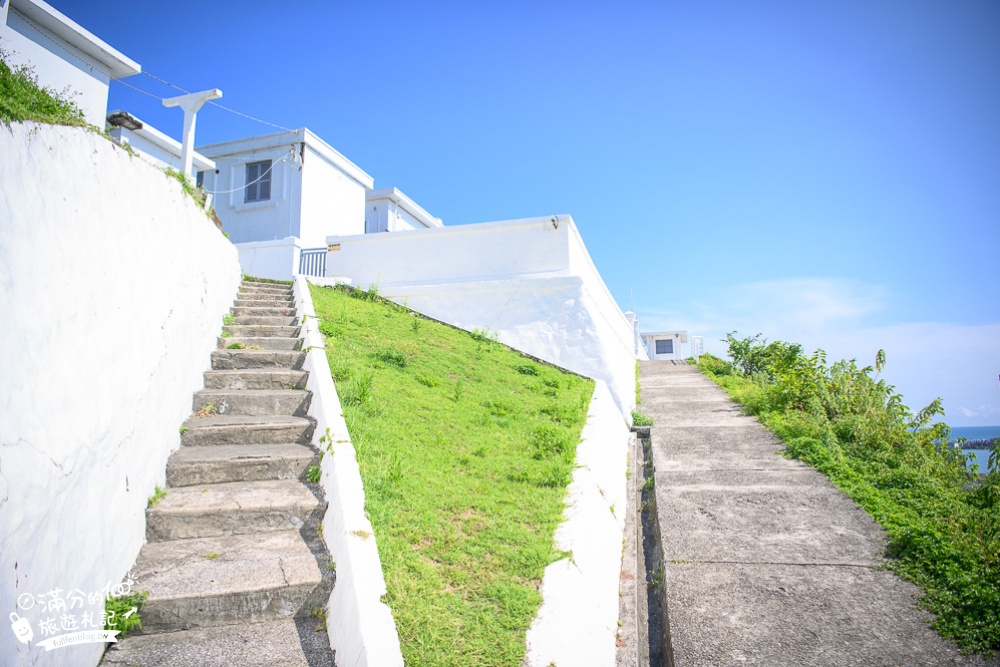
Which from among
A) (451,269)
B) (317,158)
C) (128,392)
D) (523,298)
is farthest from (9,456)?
(317,158)

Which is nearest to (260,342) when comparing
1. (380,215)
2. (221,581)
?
(221,581)

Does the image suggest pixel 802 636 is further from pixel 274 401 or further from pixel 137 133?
pixel 137 133

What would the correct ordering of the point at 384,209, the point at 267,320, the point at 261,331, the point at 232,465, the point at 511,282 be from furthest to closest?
the point at 384,209
the point at 511,282
the point at 267,320
the point at 261,331
the point at 232,465

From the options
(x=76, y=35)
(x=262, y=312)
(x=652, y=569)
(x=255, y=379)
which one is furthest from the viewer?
(x=76, y=35)

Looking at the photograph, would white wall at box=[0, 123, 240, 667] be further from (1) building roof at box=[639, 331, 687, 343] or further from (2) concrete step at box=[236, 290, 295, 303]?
(1) building roof at box=[639, 331, 687, 343]

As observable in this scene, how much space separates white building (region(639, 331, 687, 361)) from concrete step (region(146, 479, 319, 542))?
Answer: 28430 mm

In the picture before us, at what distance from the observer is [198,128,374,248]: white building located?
18344 mm

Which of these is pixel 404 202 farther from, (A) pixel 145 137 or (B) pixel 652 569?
(B) pixel 652 569

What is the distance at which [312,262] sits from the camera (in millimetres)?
13531

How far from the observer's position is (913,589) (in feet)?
13.1

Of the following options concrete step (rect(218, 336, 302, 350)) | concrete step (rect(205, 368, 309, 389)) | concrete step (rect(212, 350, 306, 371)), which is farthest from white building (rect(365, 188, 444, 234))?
concrete step (rect(205, 368, 309, 389))

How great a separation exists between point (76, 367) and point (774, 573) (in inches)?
188

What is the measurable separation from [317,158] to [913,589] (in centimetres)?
1919

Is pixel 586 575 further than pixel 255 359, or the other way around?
pixel 255 359
